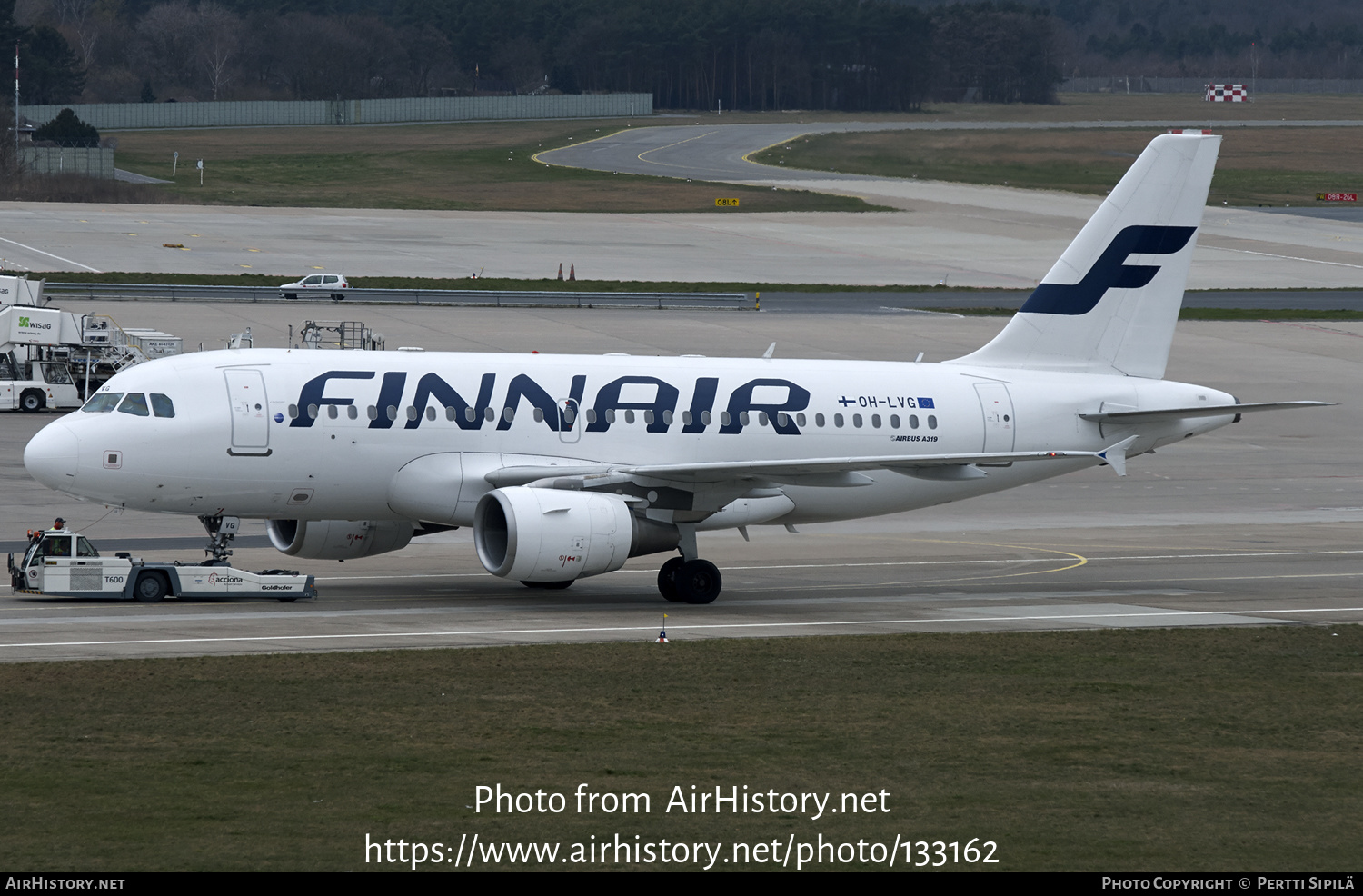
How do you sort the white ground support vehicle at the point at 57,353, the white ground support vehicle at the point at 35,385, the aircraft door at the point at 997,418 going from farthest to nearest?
the white ground support vehicle at the point at 57,353, the white ground support vehicle at the point at 35,385, the aircraft door at the point at 997,418

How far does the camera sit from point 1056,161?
567 feet

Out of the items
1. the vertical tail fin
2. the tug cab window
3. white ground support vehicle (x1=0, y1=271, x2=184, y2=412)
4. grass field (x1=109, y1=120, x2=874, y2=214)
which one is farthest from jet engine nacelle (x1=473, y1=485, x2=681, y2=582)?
grass field (x1=109, y1=120, x2=874, y2=214)

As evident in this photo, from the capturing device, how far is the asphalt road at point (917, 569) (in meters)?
31.0

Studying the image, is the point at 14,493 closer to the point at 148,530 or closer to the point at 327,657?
the point at 148,530

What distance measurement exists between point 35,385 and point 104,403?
3282cm

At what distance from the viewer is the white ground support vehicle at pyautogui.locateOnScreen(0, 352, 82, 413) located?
6419cm

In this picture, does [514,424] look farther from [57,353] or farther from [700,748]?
[57,353]

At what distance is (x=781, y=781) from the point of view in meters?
20.1

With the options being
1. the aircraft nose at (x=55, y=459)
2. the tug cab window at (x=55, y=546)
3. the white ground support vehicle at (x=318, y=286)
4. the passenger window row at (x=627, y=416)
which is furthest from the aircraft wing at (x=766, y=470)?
the white ground support vehicle at (x=318, y=286)

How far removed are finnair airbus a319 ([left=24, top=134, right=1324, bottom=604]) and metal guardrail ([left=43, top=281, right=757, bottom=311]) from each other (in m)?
51.2

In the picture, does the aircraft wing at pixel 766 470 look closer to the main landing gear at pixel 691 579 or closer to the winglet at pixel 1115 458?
the winglet at pixel 1115 458

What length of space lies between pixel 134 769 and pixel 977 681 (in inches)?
498

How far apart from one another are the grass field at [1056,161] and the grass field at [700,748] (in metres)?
137

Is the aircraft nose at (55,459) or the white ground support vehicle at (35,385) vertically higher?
Result: the aircraft nose at (55,459)
